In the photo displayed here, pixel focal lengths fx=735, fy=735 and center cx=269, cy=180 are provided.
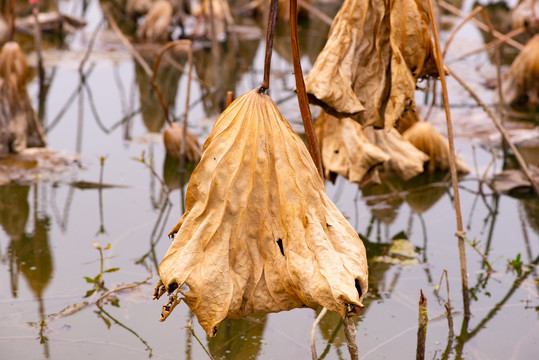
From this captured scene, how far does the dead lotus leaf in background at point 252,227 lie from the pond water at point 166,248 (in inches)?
18.6

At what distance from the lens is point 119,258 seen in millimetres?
2047

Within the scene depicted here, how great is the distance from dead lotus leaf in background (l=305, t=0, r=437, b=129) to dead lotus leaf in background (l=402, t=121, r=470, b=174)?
122cm

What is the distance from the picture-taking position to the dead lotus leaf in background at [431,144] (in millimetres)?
2715

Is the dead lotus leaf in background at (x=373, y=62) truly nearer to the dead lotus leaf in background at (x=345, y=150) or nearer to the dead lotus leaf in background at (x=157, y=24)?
the dead lotus leaf in background at (x=345, y=150)

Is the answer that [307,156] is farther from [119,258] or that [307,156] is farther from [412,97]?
[119,258]

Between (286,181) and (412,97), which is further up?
(412,97)

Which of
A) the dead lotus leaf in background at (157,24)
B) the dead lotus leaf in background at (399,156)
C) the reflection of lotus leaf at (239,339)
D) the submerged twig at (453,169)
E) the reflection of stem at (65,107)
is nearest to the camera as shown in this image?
the submerged twig at (453,169)

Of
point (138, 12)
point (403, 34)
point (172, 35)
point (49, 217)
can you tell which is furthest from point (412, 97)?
point (138, 12)

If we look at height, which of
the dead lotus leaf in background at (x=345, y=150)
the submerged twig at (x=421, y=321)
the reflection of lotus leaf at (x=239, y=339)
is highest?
the dead lotus leaf in background at (x=345, y=150)

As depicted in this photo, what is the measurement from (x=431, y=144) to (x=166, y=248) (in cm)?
113

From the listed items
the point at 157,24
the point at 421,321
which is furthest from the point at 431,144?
the point at 157,24

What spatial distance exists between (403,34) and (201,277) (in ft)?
2.17

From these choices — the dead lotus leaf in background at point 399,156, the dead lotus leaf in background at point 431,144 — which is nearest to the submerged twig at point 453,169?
the dead lotus leaf in background at point 399,156

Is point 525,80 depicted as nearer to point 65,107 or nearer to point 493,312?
point 493,312
